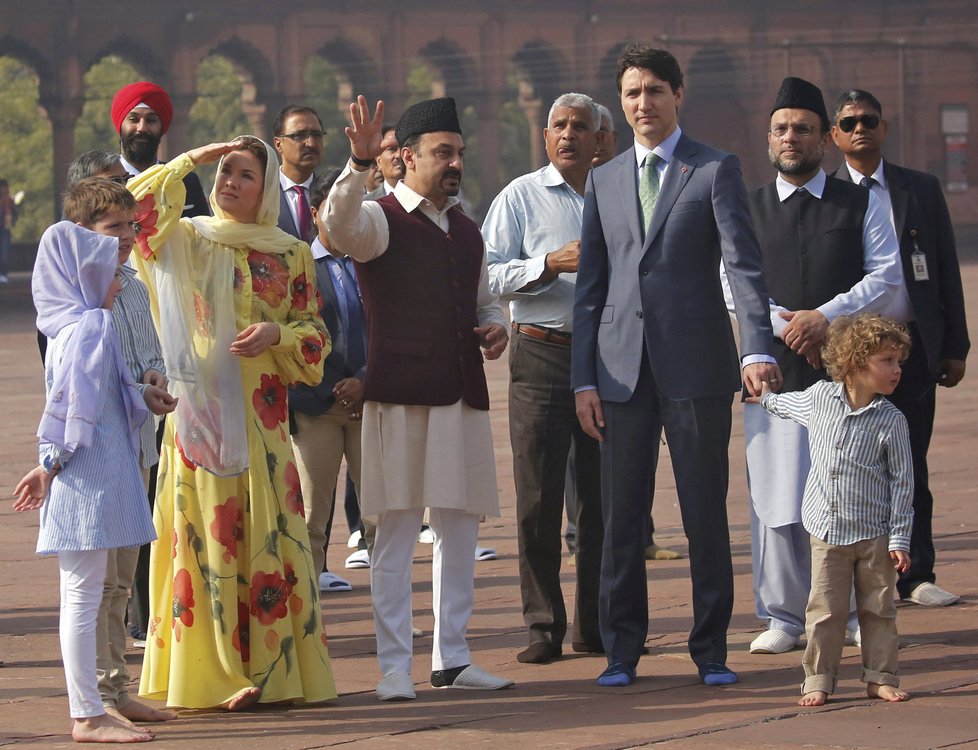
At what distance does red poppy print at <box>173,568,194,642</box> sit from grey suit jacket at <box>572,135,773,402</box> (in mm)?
1455

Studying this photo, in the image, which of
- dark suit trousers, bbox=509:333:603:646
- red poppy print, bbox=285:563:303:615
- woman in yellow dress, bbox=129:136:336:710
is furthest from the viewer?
dark suit trousers, bbox=509:333:603:646

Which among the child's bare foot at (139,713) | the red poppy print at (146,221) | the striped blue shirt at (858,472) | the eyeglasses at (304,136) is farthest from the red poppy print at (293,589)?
the eyeglasses at (304,136)

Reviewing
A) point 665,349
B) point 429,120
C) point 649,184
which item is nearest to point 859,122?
point 649,184

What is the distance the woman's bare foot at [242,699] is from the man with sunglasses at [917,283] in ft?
9.68

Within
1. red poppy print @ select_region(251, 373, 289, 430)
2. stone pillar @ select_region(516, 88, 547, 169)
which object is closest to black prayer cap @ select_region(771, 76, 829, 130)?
red poppy print @ select_region(251, 373, 289, 430)

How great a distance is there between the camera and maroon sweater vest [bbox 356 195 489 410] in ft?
19.4

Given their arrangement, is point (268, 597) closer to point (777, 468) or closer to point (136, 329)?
point (136, 329)

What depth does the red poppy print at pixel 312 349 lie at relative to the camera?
591cm

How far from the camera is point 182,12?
45.1 metres

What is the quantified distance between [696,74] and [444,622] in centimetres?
4967

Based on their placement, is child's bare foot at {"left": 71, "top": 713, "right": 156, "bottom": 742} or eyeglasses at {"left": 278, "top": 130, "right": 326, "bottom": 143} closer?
child's bare foot at {"left": 71, "top": 713, "right": 156, "bottom": 742}

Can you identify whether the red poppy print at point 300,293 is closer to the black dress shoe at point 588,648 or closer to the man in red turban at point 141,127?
the man in red turban at point 141,127

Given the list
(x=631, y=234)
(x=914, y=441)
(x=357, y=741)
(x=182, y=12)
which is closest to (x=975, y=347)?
(x=914, y=441)

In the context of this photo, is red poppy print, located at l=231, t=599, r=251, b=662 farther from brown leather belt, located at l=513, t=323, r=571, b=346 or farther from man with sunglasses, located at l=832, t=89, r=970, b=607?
man with sunglasses, located at l=832, t=89, r=970, b=607
